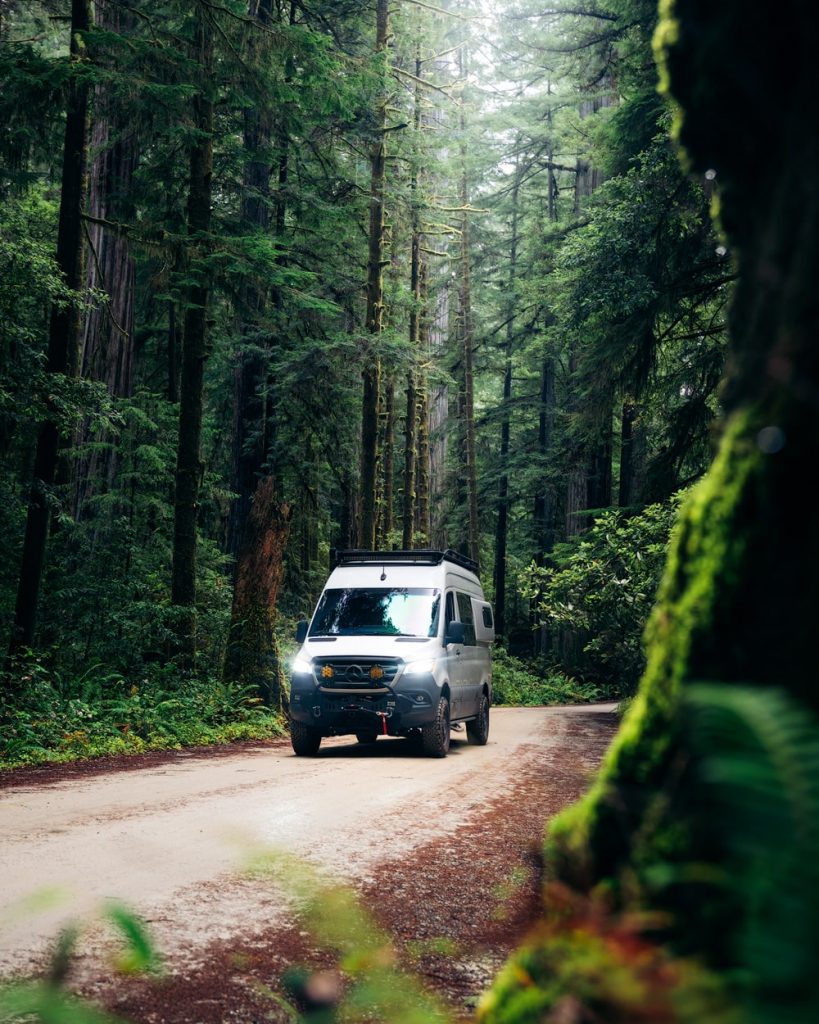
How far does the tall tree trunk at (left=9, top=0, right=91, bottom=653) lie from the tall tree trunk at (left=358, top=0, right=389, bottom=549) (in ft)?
31.9

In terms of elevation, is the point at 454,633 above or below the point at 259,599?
below

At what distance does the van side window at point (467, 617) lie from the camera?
46.1 ft

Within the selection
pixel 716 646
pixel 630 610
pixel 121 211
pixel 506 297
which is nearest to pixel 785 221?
pixel 716 646

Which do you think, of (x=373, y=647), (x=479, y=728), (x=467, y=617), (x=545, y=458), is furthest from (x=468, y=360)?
(x=373, y=647)

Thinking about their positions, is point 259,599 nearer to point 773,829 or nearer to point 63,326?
point 63,326

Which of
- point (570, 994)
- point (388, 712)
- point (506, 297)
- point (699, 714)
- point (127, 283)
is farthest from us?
point (506, 297)

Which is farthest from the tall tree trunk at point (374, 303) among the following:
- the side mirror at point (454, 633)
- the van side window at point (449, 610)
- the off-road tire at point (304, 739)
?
the off-road tire at point (304, 739)

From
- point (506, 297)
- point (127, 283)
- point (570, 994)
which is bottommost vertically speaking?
point (570, 994)

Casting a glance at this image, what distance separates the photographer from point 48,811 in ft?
24.1

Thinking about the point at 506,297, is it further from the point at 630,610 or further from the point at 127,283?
the point at 630,610

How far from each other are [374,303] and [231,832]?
19.9 meters

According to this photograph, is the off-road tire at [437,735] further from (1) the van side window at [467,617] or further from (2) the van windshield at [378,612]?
(1) the van side window at [467,617]

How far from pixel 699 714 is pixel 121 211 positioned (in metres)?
21.0

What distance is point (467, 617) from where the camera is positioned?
48.8 feet
